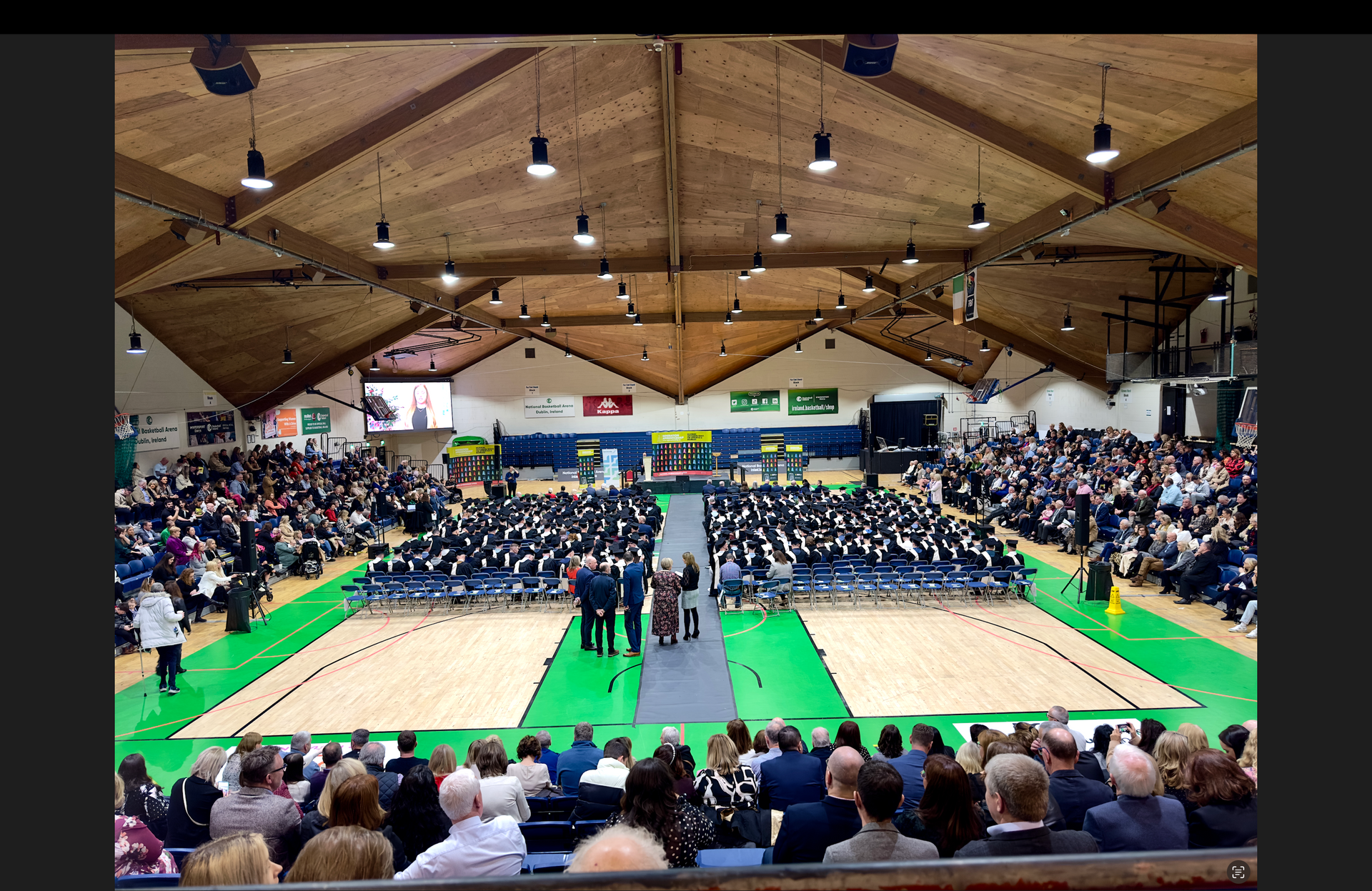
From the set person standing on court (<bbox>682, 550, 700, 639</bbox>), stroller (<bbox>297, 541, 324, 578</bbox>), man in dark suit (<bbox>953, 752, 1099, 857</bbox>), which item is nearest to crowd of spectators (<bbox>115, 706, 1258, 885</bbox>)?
man in dark suit (<bbox>953, 752, 1099, 857</bbox>)

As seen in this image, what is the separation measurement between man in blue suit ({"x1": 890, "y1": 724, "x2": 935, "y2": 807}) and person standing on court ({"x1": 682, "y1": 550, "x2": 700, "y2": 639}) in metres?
5.79

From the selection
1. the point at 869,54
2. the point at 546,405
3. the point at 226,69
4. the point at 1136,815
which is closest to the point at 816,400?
the point at 546,405

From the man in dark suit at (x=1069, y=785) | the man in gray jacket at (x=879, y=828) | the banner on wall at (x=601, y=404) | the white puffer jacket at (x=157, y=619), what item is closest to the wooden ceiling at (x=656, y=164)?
the man in gray jacket at (x=879, y=828)

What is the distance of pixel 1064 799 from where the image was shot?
4.07 metres

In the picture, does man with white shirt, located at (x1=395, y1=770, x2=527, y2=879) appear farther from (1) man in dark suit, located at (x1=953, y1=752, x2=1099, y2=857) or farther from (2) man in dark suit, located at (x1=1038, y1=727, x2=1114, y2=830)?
(2) man in dark suit, located at (x1=1038, y1=727, x2=1114, y2=830)

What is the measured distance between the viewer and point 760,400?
34969 millimetres

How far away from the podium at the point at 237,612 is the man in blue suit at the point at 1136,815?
12.8m

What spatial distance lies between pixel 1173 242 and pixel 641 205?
9.71m

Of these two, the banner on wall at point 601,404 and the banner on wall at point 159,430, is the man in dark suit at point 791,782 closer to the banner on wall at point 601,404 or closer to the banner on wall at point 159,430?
the banner on wall at point 159,430

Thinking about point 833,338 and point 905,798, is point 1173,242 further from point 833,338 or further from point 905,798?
point 833,338

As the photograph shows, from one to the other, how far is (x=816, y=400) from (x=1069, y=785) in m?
31.3

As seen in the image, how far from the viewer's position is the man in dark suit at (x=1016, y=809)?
9.05ft

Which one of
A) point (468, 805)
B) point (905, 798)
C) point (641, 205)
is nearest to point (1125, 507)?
point (641, 205)

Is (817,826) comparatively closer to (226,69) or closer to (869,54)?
(869,54)
